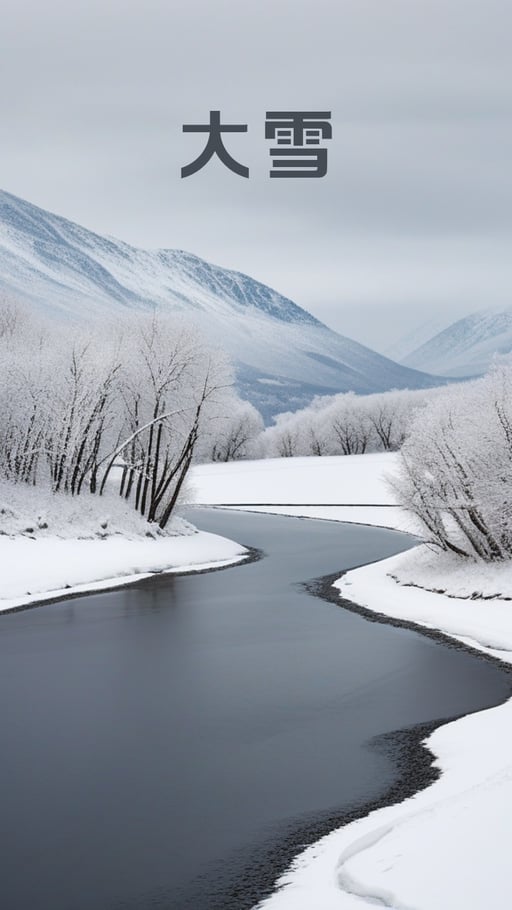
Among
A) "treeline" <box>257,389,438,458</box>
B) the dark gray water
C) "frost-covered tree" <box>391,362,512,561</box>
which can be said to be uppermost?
"treeline" <box>257,389,438,458</box>

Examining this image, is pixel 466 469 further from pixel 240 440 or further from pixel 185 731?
pixel 240 440

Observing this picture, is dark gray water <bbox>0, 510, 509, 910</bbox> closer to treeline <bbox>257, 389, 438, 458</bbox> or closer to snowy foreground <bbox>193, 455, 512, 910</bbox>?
snowy foreground <bbox>193, 455, 512, 910</bbox>

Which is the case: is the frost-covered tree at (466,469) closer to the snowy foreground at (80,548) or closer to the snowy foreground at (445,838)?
the snowy foreground at (445,838)

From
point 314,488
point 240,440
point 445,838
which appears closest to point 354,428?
point 240,440

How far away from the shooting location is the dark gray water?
29.9ft

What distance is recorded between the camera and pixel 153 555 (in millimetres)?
37969

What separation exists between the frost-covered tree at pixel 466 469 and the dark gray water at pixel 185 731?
17.5 feet

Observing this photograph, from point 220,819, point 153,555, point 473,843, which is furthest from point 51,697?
point 153,555

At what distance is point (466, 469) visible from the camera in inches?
1088

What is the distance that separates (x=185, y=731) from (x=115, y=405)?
3421 cm

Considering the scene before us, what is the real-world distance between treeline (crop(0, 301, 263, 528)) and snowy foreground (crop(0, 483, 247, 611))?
2.37 m

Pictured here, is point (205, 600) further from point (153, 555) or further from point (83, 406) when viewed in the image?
point (83, 406)

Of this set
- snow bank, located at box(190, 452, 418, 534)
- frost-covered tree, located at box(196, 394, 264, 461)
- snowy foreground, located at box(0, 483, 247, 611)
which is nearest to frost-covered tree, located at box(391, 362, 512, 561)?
snowy foreground, located at box(0, 483, 247, 611)

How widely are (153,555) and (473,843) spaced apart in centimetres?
3013
